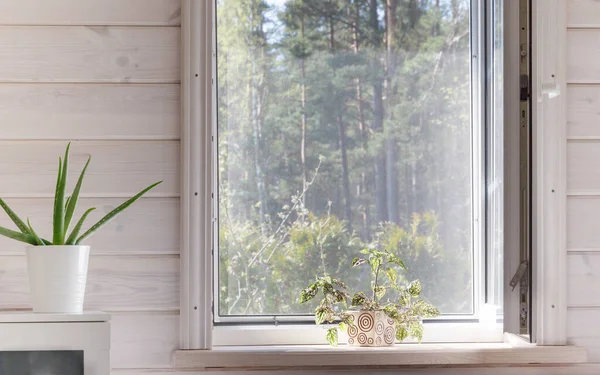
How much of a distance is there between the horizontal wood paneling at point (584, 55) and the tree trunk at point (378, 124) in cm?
47

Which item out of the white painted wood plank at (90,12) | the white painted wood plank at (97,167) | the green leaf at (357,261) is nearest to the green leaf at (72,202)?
the white painted wood plank at (97,167)

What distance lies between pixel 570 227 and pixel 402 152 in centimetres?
45

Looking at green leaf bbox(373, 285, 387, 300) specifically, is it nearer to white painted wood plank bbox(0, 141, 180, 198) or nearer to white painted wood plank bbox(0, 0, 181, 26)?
white painted wood plank bbox(0, 141, 180, 198)

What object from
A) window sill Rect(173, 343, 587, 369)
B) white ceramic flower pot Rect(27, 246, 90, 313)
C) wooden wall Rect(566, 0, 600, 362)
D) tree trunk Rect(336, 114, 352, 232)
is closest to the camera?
white ceramic flower pot Rect(27, 246, 90, 313)

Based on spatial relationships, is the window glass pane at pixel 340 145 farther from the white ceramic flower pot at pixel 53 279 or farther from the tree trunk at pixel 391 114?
the white ceramic flower pot at pixel 53 279

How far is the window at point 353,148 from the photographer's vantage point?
1.92m

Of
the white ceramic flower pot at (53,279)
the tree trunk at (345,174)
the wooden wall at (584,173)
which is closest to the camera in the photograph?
the white ceramic flower pot at (53,279)

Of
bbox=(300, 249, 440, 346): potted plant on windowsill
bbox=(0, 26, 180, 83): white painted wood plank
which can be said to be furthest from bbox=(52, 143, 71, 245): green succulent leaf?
bbox=(300, 249, 440, 346): potted plant on windowsill

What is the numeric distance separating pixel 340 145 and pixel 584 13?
2.22 ft

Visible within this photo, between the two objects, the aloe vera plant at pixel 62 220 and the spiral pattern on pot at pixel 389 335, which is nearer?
the aloe vera plant at pixel 62 220

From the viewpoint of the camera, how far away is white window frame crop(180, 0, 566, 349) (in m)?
1.76

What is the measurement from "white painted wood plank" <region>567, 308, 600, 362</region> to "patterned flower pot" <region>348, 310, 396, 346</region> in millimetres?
430

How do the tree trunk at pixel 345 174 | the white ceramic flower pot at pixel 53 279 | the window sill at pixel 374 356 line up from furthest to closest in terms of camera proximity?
the tree trunk at pixel 345 174 < the window sill at pixel 374 356 < the white ceramic flower pot at pixel 53 279

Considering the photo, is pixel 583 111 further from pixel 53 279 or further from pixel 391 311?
pixel 53 279
